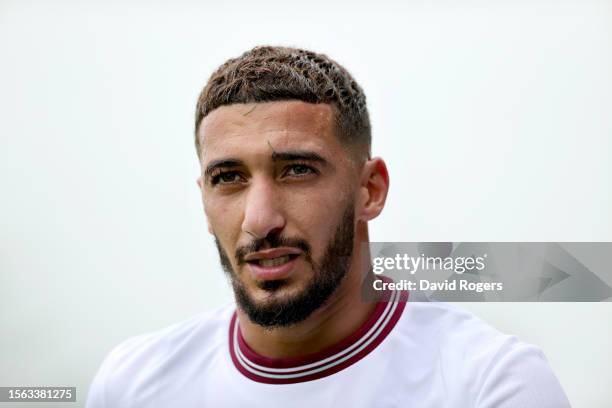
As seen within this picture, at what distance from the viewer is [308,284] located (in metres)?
4.61

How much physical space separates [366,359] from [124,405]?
5.62 ft

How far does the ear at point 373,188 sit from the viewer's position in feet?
16.1

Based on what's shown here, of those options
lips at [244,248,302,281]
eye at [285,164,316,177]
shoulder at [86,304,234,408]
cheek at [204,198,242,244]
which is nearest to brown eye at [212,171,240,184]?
cheek at [204,198,242,244]

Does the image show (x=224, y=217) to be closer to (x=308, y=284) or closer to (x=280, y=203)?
(x=280, y=203)

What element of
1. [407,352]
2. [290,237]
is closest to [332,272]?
[290,237]

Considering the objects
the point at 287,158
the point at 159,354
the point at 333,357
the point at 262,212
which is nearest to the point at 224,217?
the point at 262,212

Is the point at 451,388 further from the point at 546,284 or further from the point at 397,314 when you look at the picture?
the point at 546,284

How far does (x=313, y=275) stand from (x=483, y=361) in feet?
3.47

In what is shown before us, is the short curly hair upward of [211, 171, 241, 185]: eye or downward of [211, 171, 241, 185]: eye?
upward

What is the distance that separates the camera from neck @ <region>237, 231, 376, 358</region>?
16.0 ft

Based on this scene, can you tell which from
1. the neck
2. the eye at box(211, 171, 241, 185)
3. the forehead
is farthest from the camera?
the neck

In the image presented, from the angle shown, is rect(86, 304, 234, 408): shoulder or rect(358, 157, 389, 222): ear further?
rect(86, 304, 234, 408): shoulder

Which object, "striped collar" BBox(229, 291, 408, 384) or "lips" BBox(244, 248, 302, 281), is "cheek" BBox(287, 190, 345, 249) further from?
"striped collar" BBox(229, 291, 408, 384)

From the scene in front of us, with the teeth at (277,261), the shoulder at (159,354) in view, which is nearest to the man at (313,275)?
the teeth at (277,261)
